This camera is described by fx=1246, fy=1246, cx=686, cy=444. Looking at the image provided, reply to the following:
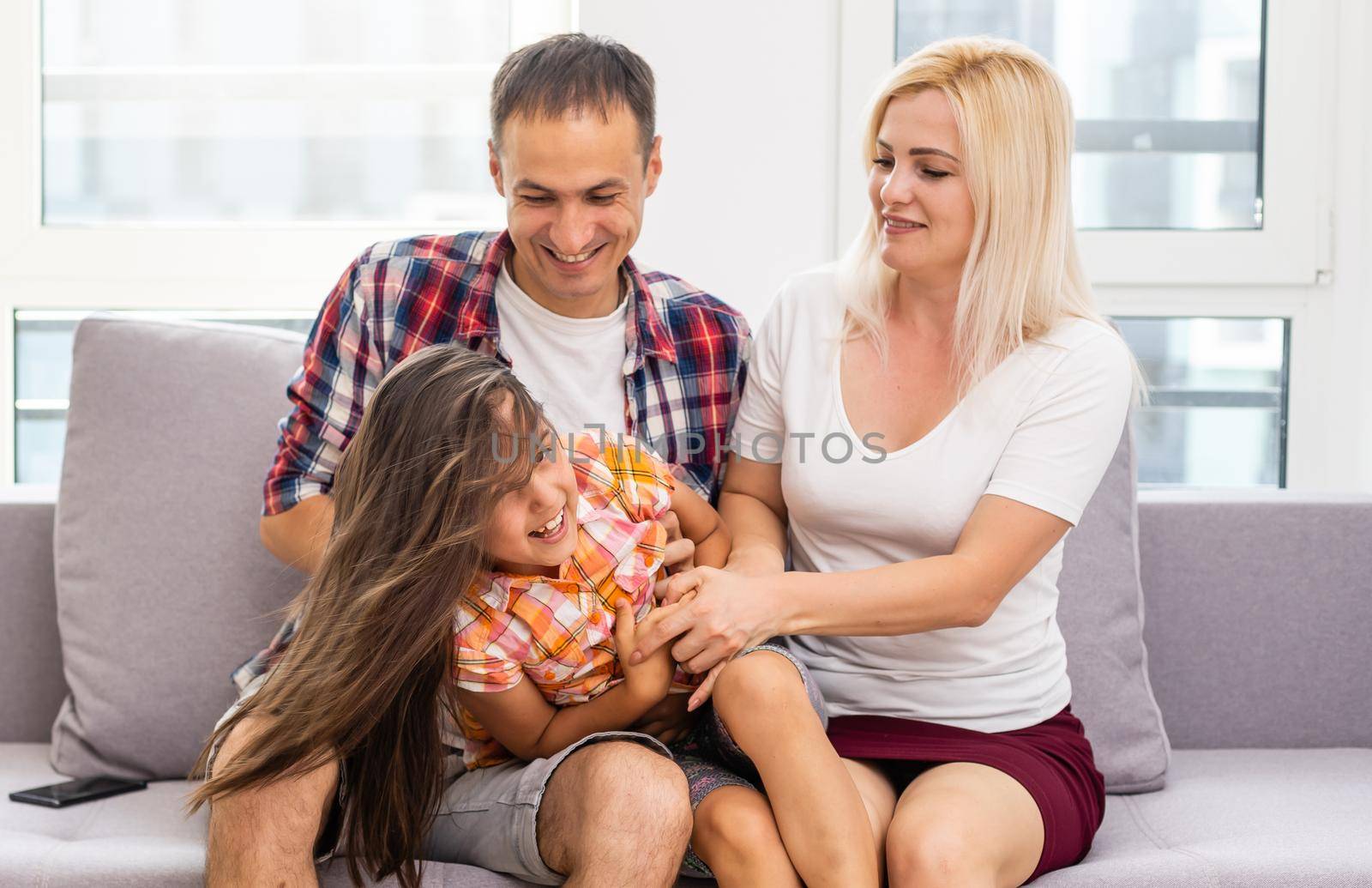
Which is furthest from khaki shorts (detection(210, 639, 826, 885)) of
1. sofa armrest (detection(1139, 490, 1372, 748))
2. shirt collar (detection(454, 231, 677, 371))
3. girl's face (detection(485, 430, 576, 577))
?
sofa armrest (detection(1139, 490, 1372, 748))

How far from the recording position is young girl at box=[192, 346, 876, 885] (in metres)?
1.31

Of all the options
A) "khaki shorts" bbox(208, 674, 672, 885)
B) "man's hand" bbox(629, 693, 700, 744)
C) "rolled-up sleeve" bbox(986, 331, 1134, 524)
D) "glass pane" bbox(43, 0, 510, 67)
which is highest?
"glass pane" bbox(43, 0, 510, 67)

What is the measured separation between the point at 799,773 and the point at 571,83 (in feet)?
2.87

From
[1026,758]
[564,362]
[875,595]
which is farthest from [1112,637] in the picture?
[564,362]

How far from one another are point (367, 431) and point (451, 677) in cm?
29

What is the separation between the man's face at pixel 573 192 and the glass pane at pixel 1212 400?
4.32 feet

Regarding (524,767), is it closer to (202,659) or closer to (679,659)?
(679,659)

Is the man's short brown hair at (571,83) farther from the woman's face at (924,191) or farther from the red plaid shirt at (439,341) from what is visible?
the woman's face at (924,191)

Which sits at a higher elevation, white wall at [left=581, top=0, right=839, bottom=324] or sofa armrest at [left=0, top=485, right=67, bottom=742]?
white wall at [left=581, top=0, right=839, bottom=324]

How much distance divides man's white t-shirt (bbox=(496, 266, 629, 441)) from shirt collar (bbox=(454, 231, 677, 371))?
0.03m

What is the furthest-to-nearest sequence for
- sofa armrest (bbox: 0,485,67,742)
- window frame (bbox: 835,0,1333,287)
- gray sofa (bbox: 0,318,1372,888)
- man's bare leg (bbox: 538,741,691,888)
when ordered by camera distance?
window frame (bbox: 835,0,1333,287) < sofa armrest (bbox: 0,485,67,742) < gray sofa (bbox: 0,318,1372,888) < man's bare leg (bbox: 538,741,691,888)

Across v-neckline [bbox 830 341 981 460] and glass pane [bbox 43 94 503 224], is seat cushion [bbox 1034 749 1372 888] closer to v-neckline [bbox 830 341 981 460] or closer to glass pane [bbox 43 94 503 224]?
v-neckline [bbox 830 341 981 460]

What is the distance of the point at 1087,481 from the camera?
5.07 ft

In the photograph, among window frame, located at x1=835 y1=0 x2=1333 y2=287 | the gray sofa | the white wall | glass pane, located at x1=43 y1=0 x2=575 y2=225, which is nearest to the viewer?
the gray sofa
